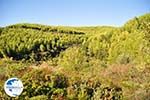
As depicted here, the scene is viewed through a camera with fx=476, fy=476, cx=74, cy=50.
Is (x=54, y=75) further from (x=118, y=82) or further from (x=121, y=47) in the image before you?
(x=121, y=47)

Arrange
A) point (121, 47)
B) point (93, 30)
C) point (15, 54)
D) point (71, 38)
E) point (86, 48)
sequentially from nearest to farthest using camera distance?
1. point (15, 54)
2. point (121, 47)
3. point (86, 48)
4. point (71, 38)
5. point (93, 30)

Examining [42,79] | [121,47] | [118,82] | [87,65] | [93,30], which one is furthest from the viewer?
[93,30]

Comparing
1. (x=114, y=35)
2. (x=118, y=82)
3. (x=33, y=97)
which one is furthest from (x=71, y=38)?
(x=33, y=97)

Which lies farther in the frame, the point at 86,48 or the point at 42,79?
the point at 86,48

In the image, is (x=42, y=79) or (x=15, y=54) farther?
(x=15, y=54)

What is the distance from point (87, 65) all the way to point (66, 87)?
3279mm

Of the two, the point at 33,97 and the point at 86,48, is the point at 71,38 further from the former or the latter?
the point at 33,97

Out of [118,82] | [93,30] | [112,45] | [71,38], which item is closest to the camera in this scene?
[118,82]

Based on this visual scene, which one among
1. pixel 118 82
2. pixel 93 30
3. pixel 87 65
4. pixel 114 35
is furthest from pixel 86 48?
pixel 118 82

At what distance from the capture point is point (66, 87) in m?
6.70

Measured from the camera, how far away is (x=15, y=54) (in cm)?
1102

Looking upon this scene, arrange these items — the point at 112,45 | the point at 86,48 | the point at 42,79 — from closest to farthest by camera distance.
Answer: the point at 42,79 → the point at 112,45 → the point at 86,48

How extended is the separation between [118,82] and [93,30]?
40.4 feet

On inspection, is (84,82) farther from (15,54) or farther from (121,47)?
(121,47)
